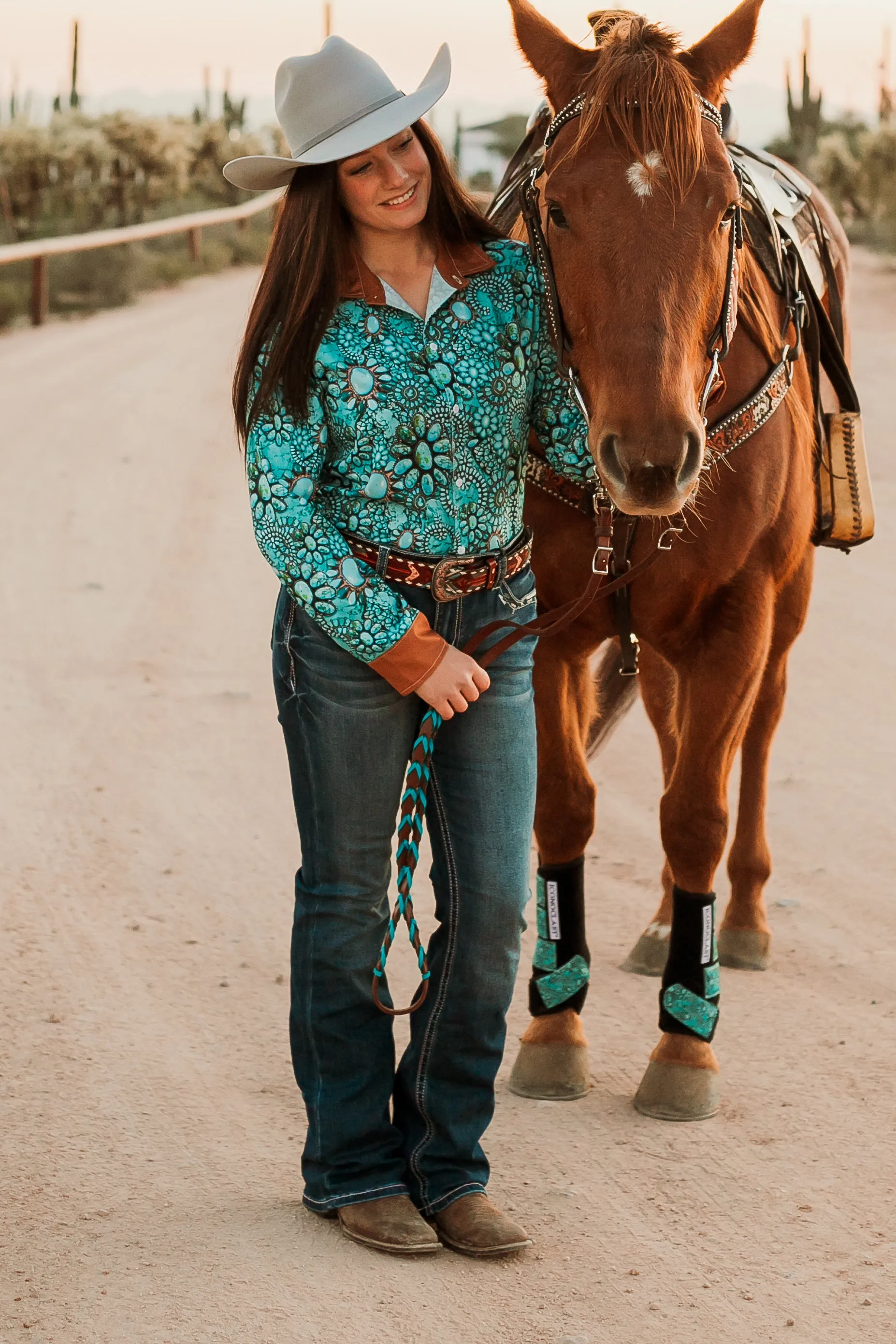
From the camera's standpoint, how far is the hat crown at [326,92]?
2305mm

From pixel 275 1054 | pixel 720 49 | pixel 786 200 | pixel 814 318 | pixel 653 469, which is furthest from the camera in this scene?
pixel 786 200

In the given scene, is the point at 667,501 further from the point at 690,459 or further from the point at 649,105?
the point at 649,105

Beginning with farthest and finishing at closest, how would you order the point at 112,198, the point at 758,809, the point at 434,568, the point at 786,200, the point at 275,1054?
the point at 112,198 → the point at 758,809 → the point at 786,200 → the point at 275,1054 → the point at 434,568

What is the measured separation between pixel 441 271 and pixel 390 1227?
1.58 meters

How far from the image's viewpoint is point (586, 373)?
2461 mm

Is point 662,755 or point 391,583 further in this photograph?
point 662,755

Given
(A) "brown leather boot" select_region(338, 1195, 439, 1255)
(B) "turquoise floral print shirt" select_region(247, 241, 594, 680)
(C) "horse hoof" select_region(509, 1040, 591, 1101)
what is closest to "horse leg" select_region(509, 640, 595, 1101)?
Result: (C) "horse hoof" select_region(509, 1040, 591, 1101)

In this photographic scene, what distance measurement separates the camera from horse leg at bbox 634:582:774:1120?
3055 mm

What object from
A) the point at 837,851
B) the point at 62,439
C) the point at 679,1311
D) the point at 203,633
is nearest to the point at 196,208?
the point at 62,439

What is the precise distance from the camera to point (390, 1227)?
97.8 inches

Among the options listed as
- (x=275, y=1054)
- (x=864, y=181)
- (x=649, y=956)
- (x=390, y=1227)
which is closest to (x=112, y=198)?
(x=864, y=181)

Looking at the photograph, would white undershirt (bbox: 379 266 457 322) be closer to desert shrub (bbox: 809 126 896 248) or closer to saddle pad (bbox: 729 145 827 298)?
saddle pad (bbox: 729 145 827 298)

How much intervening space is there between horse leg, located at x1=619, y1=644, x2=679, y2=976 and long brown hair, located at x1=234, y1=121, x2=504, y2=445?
5.14 ft

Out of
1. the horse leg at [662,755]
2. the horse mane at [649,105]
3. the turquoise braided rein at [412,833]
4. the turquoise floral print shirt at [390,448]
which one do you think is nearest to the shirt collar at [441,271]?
the turquoise floral print shirt at [390,448]
